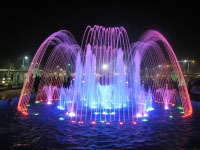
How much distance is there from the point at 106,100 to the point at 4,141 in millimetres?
11192

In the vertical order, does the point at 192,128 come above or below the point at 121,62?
below

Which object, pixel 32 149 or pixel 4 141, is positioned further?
→ pixel 4 141

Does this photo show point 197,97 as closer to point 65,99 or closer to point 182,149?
point 65,99

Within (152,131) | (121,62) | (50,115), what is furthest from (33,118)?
(121,62)

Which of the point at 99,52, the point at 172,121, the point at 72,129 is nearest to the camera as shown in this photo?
the point at 72,129

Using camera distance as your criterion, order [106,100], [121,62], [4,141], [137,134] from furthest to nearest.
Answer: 1. [121,62]
2. [106,100]
3. [137,134]
4. [4,141]

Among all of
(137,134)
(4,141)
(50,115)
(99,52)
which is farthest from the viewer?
(99,52)

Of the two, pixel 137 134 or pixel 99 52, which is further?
pixel 99 52

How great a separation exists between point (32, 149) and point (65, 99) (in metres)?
12.2

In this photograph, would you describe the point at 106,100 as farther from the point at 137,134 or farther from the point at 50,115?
the point at 137,134

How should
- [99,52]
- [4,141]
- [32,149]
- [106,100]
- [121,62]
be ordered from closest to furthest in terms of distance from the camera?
[32,149], [4,141], [106,100], [121,62], [99,52]

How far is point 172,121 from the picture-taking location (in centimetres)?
1204

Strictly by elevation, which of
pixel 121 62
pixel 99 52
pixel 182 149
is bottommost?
pixel 182 149

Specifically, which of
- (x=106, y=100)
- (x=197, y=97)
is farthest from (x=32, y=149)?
(x=197, y=97)
